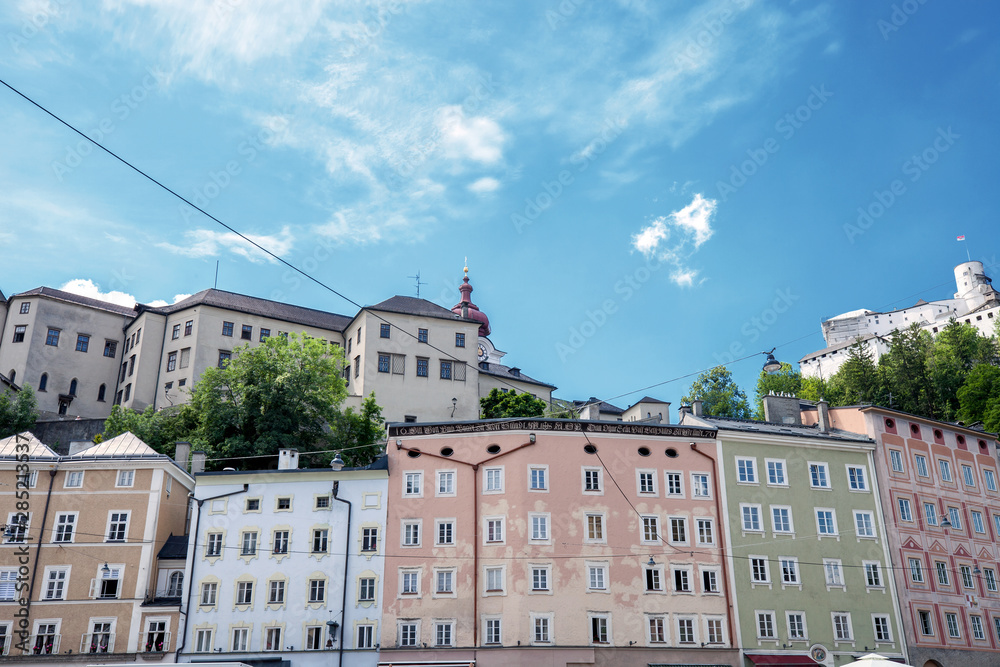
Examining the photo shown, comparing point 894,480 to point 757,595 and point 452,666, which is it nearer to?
point 757,595

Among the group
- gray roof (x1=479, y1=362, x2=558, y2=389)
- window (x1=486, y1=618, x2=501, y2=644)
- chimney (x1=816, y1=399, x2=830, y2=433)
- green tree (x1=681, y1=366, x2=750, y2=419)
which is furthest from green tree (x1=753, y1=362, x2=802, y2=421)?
window (x1=486, y1=618, x2=501, y2=644)

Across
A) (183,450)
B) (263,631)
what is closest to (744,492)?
(263,631)

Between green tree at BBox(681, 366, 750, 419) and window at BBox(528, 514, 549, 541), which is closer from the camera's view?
window at BBox(528, 514, 549, 541)

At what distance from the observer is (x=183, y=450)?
169 feet

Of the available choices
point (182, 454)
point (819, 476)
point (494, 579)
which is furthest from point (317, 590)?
point (819, 476)

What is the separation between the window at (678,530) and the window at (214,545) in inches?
845

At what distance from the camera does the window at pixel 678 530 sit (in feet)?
145

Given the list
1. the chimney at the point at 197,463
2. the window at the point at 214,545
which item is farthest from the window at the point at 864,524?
the chimney at the point at 197,463

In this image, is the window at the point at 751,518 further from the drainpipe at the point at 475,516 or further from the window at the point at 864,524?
the drainpipe at the point at 475,516

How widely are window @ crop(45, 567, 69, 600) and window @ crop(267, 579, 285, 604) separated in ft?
32.7

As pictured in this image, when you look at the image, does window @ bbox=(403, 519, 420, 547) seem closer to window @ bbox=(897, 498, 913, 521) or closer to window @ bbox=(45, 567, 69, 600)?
window @ bbox=(45, 567, 69, 600)

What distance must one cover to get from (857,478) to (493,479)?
19014 mm

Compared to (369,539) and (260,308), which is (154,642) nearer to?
(369,539)

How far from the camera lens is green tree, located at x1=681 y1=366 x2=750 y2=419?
314ft
